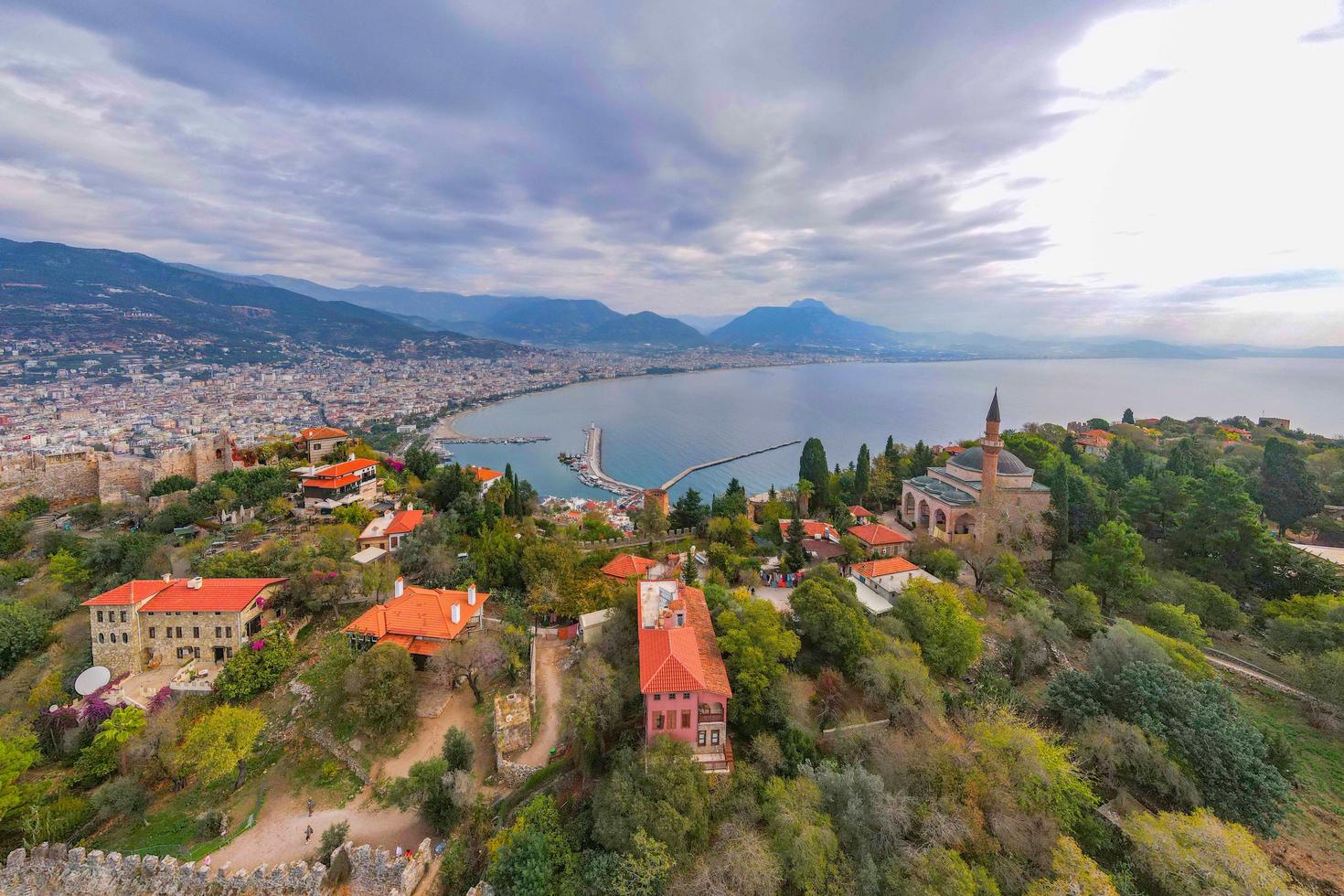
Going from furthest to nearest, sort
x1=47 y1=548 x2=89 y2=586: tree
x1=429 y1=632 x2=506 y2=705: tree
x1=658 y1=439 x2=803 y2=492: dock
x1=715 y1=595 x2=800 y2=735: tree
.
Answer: x1=658 y1=439 x2=803 y2=492: dock < x1=47 y1=548 x2=89 y2=586: tree < x1=429 y1=632 x2=506 y2=705: tree < x1=715 y1=595 x2=800 y2=735: tree

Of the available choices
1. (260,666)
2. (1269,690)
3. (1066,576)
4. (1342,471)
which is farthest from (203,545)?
(1342,471)

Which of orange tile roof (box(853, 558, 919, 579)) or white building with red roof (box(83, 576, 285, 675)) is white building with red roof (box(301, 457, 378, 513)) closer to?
white building with red roof (box(83, 576, 285, 675))

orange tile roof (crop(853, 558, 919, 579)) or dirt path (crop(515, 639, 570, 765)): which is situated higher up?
orange tile roof (crop(853, 558, 919, 579))

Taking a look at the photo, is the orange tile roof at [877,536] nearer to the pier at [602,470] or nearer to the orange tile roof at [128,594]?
the pier at [602,470]

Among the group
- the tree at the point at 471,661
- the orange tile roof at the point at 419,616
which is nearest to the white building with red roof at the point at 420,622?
the orange tile roof at the point at 419,616

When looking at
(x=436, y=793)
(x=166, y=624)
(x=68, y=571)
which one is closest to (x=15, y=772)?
(x=166, y=624)

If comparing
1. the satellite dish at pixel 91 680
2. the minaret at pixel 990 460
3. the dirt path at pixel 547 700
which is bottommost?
the satellite dish at pixel 91 680

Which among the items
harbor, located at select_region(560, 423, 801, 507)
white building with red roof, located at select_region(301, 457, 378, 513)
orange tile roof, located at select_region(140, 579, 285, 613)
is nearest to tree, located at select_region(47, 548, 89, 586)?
orange tile roof, located at select_region(140, 579, 285, 613)
